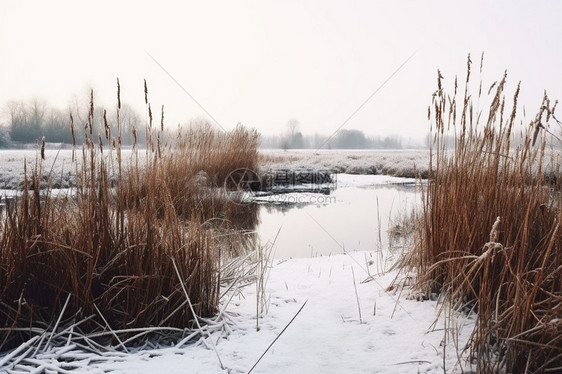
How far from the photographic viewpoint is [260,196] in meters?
7.21

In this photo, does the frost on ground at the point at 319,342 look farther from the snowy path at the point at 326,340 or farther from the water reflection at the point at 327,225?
the water reflection at the point at 327,225

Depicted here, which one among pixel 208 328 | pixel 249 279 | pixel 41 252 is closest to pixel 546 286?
pixel 208 328

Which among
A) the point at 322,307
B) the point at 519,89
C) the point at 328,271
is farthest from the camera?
the point at 328,271

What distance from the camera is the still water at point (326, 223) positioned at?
3.93 meters

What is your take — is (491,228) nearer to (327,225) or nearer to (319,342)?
(319,342)

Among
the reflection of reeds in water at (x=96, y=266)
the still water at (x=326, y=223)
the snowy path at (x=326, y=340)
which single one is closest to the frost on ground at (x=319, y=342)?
the snowy path at (x=326, y=340)

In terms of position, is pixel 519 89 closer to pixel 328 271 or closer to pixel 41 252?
pixel 328 271

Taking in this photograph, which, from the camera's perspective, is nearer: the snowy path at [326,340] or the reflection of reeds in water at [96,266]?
the snowy path at [326,340]

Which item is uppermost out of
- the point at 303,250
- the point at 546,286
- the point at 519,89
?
the point at 519,89

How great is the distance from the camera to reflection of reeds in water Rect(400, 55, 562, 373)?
52.3 inches

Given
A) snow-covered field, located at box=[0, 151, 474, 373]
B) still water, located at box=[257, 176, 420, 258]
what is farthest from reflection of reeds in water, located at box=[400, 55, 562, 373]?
still water, located at box=[257, 176, 420, 258]

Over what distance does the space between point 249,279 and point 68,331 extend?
1.12 metres

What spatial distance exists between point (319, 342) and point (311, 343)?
37 mm

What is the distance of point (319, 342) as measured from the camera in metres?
1.59
